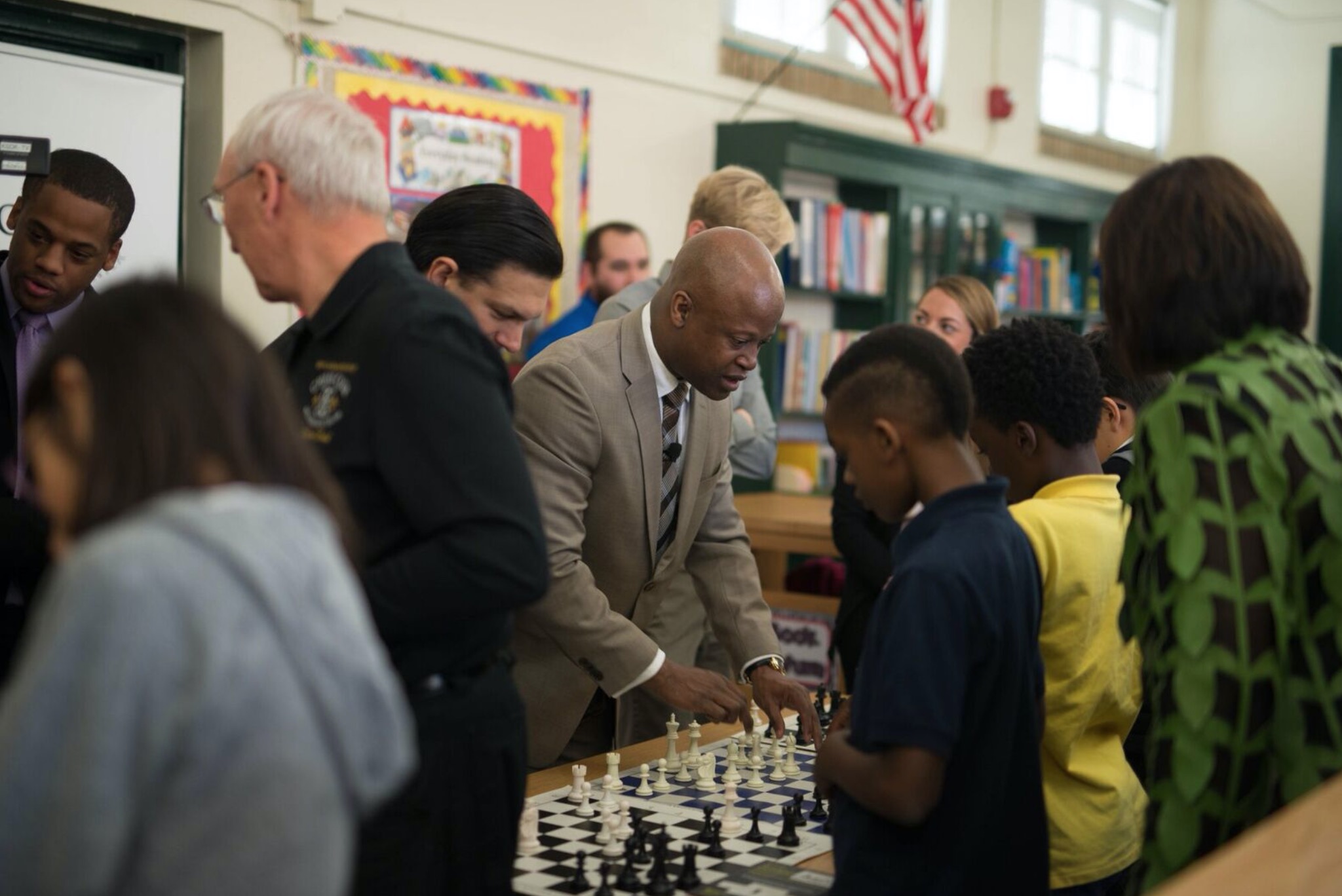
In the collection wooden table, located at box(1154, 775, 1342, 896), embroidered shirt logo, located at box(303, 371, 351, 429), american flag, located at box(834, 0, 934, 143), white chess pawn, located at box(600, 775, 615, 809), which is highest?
american flag, located at box(834, 0, 934, 143)

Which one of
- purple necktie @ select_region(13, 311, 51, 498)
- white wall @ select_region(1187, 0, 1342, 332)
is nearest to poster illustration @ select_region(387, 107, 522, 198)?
purple necktie @ select_region(13, 311, 51, 498)

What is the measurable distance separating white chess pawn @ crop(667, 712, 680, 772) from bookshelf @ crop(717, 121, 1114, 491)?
11.5ft

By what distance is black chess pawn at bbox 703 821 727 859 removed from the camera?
195 centimetres

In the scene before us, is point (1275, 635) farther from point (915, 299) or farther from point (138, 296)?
point (915, 299)

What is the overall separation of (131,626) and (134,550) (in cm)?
5

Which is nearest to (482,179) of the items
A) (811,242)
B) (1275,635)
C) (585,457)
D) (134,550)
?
(811,242)

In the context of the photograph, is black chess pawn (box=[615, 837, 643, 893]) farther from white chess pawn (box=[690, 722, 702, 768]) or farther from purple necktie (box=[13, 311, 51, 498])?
purple necktie (box=[13, 311, 51, 498])

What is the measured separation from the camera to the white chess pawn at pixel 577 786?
2.17 meters

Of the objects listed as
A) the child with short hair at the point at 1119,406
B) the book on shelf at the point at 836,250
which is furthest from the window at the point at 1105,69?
the child with short hair at the point at 1119,406

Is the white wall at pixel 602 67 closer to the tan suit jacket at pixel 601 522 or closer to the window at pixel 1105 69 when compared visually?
the window at pixel 1105 69

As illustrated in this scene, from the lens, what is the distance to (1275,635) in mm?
1467

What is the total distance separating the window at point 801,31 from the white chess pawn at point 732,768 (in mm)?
4285

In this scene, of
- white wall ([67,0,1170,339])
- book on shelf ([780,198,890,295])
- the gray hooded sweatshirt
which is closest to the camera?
the gray hooded sweatshirt

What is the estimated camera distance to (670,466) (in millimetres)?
2578
